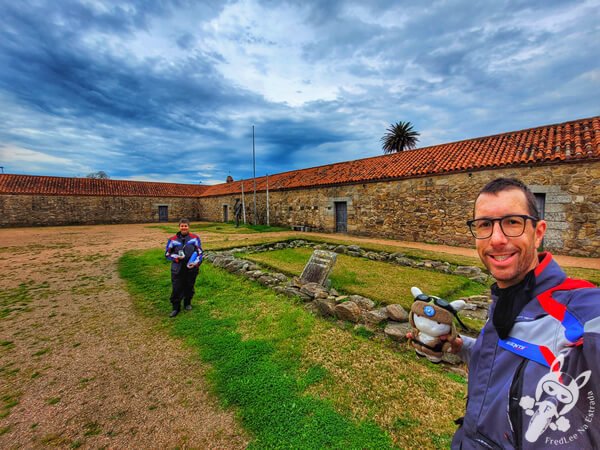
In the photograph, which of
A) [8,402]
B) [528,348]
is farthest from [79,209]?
[528,348]

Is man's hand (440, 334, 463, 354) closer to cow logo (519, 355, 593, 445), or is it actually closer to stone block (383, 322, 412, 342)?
cow logo (519, 355, 593, 445)

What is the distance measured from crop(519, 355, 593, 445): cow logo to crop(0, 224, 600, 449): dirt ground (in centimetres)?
213

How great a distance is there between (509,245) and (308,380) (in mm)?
2439

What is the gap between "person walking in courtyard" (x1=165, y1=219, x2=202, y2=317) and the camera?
4531 millimetres

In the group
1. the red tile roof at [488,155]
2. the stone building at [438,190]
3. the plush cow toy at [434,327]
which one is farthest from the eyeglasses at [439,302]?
the red tile roof at [488,155]

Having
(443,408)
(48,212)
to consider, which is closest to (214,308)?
(443,408)

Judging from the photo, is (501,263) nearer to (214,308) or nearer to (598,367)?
(598,367)

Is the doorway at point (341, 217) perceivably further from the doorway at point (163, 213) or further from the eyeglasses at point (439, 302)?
the doorway at point (163, 213)

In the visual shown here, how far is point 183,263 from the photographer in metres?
4.58

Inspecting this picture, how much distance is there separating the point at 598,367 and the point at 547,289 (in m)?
0.33

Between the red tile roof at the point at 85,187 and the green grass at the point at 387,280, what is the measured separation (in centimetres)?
2609

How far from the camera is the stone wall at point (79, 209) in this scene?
21547 mm

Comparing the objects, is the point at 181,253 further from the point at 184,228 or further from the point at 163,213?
the point at 163,213

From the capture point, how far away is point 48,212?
895 inches
